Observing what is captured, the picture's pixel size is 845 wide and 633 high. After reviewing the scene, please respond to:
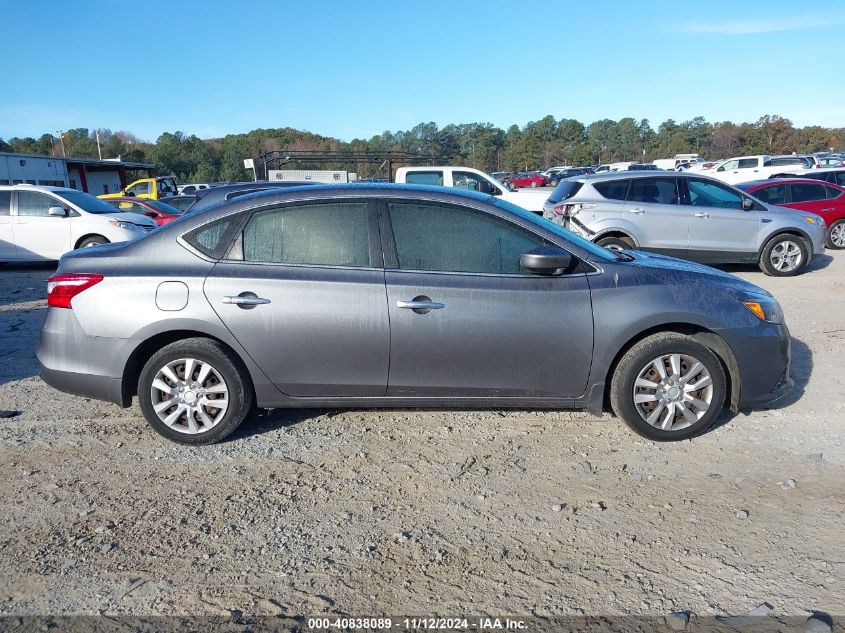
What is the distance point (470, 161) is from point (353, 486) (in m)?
52.9

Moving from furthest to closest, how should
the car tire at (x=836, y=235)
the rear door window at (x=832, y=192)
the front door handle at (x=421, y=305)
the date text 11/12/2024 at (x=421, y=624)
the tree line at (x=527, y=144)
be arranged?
the tree line at (x=527, y=144)
the car tire at (x=836, y=235)
the rear door window at (x=832, y=192)
the front door handle at (x=421, y=305)
the date text 11/12/2024 at (x=421, y=624)

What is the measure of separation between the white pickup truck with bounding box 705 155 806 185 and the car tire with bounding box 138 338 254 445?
93.4 feet

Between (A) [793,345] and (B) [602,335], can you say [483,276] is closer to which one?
(B) [602,335]

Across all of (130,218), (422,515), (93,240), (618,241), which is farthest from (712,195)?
(93,240)

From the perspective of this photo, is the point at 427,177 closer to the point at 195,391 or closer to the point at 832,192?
the point at 832,192

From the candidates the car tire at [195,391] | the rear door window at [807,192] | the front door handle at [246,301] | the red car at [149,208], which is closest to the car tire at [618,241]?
the rear door window at [807,192]

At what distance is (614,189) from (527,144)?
60751 mm

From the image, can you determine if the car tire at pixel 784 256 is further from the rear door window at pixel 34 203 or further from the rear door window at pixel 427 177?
the rear door window at pixel 34 203

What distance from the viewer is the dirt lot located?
2.85 metres

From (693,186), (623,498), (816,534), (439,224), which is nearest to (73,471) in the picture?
(439,224)

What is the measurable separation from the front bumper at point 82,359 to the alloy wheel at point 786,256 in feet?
32.6

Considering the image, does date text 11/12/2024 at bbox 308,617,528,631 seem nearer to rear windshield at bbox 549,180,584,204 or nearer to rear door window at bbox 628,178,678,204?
rear door window at bbox 628,178,678,204

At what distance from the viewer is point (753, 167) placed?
1216 inches

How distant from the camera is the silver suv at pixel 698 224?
1049 centimetres
